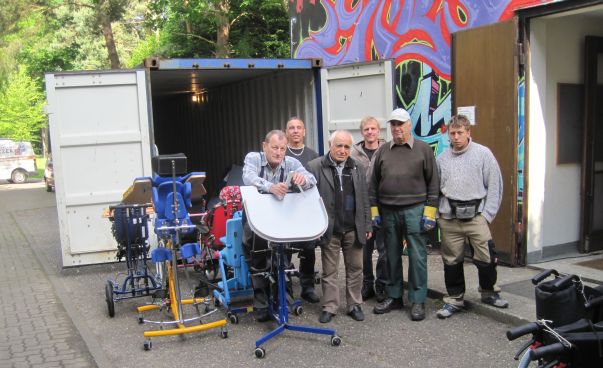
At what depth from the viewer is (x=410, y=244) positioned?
18.1 feet

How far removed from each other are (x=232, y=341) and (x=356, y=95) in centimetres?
435

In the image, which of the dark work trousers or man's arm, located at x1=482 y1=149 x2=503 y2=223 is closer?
man's arm, located at x1=482 y1=149 x2=503 y2=223

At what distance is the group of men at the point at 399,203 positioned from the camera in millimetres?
5254

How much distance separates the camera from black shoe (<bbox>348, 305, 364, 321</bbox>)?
5.50m

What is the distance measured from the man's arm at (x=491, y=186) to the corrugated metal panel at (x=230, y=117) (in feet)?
13.9

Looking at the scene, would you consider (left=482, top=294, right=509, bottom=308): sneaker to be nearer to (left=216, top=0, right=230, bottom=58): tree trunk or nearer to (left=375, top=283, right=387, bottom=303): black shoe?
(left=375, top=283, right=387, bottom=303): black shoe

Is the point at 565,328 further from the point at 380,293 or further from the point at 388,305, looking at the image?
the point at 380,293

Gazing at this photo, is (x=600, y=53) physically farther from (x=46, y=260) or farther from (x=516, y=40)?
(x=46, y=260)

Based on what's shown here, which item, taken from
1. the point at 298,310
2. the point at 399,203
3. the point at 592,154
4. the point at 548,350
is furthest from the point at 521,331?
the point at 592,154

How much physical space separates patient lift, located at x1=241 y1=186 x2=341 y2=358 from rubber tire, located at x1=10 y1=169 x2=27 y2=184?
94.2 feet

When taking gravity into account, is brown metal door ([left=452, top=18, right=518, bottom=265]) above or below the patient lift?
above

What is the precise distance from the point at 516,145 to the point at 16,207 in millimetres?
16052

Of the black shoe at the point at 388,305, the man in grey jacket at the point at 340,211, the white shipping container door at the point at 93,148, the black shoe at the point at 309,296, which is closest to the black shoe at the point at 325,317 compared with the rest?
the man in grey jacket at the point at 340,211

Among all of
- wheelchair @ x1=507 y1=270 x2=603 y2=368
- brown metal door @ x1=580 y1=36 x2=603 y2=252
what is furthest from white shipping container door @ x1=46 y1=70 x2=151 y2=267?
wheelchair @ x1=507 y1=270 x2=603 y2=368
